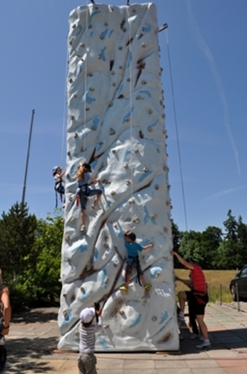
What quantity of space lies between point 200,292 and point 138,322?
1534 millimetres

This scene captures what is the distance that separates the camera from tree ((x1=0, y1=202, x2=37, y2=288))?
45.9ft

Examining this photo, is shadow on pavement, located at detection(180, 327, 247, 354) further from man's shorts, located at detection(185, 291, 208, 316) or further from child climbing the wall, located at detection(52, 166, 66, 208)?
child climbing the wall, located at detection(52, 166, 66, 208)

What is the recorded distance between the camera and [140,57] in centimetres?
902

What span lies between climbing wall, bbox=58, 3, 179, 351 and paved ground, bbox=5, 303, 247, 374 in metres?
0.39

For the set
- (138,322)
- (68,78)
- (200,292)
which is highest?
(68,78)

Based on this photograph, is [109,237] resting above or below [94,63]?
below

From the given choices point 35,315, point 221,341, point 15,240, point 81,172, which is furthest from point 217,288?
point 81,172

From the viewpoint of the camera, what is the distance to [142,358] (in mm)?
6902

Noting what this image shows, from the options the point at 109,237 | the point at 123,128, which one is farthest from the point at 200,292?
the point at 123,128

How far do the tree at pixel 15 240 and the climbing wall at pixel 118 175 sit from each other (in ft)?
21.7

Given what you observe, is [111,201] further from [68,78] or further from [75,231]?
[68,78]

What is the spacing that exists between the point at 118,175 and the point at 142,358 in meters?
3.90

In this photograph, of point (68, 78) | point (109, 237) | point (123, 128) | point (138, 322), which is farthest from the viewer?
point (68, 78)

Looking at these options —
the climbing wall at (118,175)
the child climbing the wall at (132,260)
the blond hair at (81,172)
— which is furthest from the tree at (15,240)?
the child climbing the wall at (132,260)
